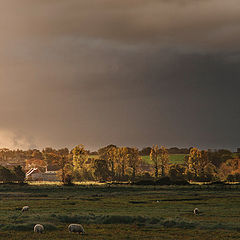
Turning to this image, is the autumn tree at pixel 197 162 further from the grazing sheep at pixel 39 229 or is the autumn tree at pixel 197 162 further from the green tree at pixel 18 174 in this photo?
the grazing sheep at pixel 39 229

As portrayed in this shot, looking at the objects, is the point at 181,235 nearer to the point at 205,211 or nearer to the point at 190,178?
the point at 205,211

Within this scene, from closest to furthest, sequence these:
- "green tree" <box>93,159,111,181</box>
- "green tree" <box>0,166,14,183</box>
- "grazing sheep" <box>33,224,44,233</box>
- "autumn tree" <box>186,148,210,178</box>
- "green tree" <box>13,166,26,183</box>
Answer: "grazing sheep" <box>33,224,44,233</box>
"green tree" <box>0,166,14,183</box>
"green tree" <box>13,166,26,183</box>
"autumn tree" <box>186,148,210,178</box>
"green tree" <box>93,159,111,181</box>

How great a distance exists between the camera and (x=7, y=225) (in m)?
47.3

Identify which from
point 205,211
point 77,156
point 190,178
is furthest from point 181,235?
point 77,156

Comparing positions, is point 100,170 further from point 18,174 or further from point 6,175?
point 6,175

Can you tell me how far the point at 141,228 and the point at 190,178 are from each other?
129 meters

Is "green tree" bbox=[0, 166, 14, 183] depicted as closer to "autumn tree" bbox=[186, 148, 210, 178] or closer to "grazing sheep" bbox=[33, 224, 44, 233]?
"autumn tree" bbox=[186, 148, 210, 178]

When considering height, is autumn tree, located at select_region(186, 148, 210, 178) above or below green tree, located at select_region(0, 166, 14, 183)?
above

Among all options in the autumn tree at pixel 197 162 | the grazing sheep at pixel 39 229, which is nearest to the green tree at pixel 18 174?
the autumn tree at pixel 197 162

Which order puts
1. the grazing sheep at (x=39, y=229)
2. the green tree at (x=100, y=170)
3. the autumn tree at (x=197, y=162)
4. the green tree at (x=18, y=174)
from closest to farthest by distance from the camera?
the grazing sheep at (x=39, y=229) → the green tree at (x=18, y=174) → the autumn tree at (x=197, y=162) → the green tree at (x=100, y=170)

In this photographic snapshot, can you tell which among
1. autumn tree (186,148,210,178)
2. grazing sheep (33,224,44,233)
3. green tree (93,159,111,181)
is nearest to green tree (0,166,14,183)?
green tree (93,159,111,181)

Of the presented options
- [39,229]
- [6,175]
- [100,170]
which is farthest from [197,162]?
[39,229]

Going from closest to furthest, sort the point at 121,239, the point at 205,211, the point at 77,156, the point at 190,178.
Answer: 1. the point at 121,239
2. the point at 205,211
3. the point at 190,178
4. the point at 77,156

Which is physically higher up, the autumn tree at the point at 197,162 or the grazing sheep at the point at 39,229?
the autumn tree at the point at 197,162
